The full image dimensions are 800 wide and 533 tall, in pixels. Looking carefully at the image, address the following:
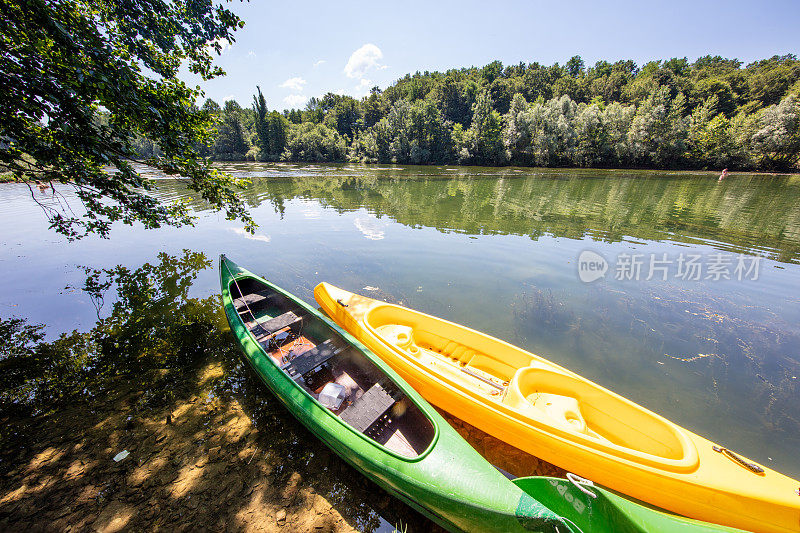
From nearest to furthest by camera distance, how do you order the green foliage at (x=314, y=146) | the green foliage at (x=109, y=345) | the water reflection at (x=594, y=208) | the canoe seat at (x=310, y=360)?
the canoe seat at (x=310, y=360) → the green foliage at (x=109, y=345) → the water reflection at (x=594, y=208) → the green foliage at (x=314, y=146)

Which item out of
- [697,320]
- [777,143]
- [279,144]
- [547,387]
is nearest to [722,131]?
[777,143]

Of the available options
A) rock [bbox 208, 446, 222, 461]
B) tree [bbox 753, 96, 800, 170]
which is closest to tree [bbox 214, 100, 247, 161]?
rock [bbox 208, 446, 222, 461]

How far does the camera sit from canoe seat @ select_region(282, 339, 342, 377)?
4898 millimetres

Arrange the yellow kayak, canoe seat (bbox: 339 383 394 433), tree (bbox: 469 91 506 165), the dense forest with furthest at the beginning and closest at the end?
1. tree (bbox: 469 91 506 165)
2. the dense forest
3. canoe seat (bbox: 339 383 394 433)
4. the yellow kayak

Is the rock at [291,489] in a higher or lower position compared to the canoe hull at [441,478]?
lower

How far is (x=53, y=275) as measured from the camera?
32.2 ft

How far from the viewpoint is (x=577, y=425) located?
4410mm

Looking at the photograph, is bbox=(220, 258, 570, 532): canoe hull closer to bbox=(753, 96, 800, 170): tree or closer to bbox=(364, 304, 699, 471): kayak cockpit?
bbox=(364, 304, 699, 471): kayak cockpit

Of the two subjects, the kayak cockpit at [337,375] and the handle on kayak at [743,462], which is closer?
the handle on kayak at [743,462]

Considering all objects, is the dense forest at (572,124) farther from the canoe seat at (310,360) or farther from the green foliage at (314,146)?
the canoe seat at (310,360)

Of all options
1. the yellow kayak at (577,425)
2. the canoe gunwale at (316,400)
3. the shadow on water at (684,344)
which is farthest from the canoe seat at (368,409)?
the shadow on water at (684,344)

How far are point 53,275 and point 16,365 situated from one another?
6.30 m

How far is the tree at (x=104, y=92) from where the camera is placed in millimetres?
4230

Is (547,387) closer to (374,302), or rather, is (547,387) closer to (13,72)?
(374,302)
